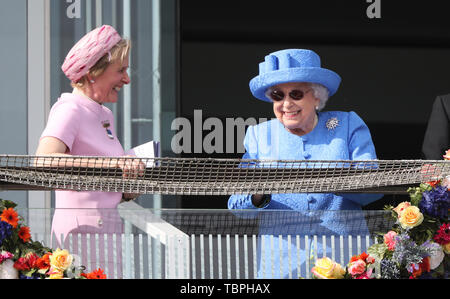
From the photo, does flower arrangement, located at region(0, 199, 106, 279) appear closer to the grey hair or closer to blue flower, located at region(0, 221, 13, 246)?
blue flower, located at region(0, 221, 13, 246)

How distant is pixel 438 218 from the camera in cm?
212

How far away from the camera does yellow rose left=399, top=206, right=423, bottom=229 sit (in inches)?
81.5

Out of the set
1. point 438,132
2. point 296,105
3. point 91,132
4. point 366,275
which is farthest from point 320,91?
point 366,275

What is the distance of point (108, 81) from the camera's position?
8.46 feet

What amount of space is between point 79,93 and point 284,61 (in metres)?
0.76

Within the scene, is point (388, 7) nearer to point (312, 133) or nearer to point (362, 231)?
point (312, 133)

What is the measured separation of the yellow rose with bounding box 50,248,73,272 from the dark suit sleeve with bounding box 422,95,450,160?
1.99m

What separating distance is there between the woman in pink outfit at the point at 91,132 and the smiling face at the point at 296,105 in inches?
24.8

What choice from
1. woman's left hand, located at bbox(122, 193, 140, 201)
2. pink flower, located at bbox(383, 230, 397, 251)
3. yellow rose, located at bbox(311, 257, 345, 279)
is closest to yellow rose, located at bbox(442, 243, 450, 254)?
pink flower, located at bbox(383, 230, 397, 251)

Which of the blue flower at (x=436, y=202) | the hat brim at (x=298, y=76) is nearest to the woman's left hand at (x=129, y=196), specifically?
the blue flower at (x=436, y=202)

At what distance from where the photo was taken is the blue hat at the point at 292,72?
294 centimetres

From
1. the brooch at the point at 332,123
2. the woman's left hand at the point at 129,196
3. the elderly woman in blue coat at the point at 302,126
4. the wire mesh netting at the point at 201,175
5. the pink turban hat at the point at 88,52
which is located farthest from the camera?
the brooch at the point at 332,123

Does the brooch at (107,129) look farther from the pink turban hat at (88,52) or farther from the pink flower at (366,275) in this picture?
the pink flower at (366,275)

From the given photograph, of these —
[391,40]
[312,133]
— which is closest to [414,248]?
[312,133]
